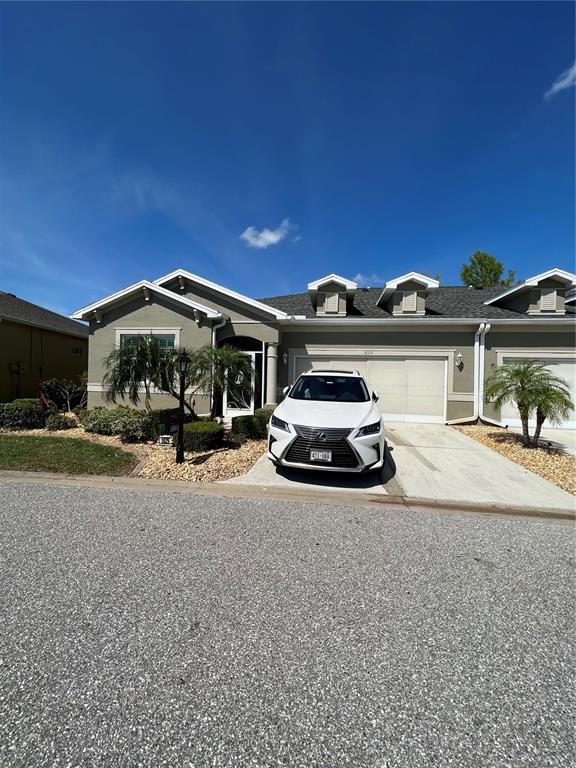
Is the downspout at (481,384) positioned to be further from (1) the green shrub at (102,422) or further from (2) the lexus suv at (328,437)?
(1) the green shrub at (102,422)

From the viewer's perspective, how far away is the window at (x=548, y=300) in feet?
36.4

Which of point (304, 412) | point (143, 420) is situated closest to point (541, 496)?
point (304, 412)

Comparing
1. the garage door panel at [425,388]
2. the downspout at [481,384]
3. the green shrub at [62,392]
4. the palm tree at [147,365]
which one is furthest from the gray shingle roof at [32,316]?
the downspout at [481,384]

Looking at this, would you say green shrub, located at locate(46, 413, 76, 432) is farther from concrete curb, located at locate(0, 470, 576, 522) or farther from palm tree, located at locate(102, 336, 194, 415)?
concrete curb, located at locate(0, 470, 576, 522)

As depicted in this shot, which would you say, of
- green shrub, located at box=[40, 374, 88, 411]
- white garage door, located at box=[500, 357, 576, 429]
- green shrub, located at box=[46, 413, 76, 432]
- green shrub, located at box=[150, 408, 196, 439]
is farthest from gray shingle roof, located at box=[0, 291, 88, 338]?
white garage door, located at box=[500, 357, 576, 429]

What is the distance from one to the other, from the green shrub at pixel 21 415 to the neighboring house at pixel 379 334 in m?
1.48


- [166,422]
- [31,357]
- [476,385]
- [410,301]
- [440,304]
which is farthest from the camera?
[31,357]

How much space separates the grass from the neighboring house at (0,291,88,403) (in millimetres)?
6026

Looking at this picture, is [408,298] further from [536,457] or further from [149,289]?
[149,289]

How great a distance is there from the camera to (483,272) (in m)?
25.8

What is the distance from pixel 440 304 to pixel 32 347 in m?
16.5

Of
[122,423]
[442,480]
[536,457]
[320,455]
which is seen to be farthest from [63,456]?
[536,457]

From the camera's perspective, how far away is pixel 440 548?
11.0ft

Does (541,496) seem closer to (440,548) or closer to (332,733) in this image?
(440,548)
